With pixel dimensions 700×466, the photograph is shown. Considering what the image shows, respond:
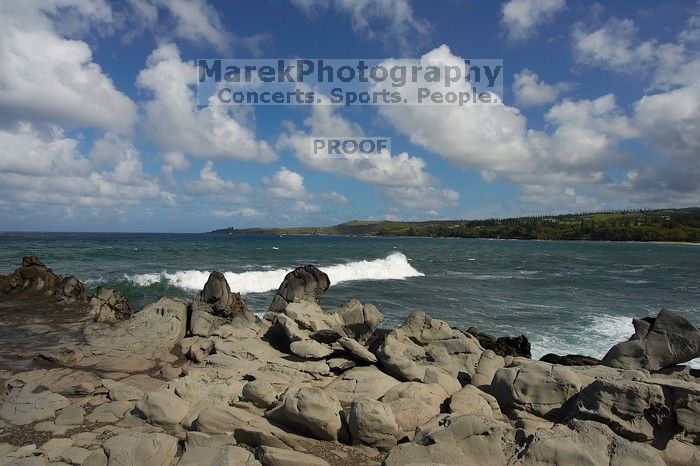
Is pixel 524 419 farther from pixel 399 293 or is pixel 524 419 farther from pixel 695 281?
pixel 695 281

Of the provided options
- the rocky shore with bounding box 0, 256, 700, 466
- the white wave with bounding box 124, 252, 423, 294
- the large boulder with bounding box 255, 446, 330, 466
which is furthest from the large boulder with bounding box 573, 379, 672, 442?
the white wave with bounding box 124, 252, 423, 294

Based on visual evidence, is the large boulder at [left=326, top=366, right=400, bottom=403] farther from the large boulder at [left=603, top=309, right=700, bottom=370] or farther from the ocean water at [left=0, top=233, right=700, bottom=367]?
the ocean water at [left=0, top=233, right=700, bottom=367]

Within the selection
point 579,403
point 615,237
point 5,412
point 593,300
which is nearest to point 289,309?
point 5,412

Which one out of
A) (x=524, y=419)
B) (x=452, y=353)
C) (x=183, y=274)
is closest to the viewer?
(x=524, y=419)

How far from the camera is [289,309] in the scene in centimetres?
1834

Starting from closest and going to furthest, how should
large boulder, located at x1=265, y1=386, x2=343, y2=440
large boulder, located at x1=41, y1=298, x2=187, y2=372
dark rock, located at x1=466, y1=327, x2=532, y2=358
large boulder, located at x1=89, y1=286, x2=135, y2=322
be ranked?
large boulder, located at x1=265, y1=386, x2=343, y2=440
large boulder, located at x1=41, y1=298, x2=187, y2=372
dark rock, located at x1=466, y1=327, x2=532, y2=358
large boulder, located at x1=89, y1=286, x2=135, y2=322

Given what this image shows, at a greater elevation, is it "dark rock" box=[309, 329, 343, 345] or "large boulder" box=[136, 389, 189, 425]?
"dark rock" box=[309, 329, 343, 345]

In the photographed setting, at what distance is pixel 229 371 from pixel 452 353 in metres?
7.68

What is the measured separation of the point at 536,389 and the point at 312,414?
572 centimetres

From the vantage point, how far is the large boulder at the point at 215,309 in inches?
768

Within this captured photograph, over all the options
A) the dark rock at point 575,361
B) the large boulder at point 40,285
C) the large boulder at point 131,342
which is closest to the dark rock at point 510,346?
the dark rock at point 575,361

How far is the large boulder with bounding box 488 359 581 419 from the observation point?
1103cm

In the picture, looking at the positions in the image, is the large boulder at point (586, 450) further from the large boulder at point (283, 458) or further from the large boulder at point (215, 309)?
the large boulder at point (215, 309)

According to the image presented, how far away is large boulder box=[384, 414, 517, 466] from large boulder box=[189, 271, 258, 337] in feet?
41.1
